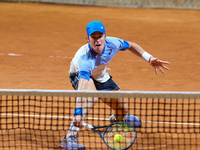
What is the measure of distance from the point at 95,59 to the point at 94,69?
0.32m

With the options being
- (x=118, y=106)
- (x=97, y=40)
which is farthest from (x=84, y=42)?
(x=97, y=40)

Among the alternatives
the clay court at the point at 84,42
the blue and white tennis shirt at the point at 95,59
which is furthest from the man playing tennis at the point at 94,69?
the clay court at the point at 84,42

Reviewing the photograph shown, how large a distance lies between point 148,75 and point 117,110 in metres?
3.35

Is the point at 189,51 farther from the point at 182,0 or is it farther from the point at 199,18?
the point at 182,0

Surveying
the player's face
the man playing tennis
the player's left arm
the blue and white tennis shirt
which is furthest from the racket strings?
the player's face

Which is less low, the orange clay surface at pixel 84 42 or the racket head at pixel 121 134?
the orange clay surface at pixel 84 42

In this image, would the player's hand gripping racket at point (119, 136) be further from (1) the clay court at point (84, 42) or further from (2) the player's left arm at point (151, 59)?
(1) the clay court at point (84, 42)

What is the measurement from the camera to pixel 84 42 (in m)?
12.5

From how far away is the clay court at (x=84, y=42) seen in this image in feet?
28.3

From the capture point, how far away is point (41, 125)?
6.03m

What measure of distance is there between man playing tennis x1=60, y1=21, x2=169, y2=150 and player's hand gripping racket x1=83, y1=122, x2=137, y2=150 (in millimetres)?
418

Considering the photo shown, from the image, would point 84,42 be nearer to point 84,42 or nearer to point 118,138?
point 84,42

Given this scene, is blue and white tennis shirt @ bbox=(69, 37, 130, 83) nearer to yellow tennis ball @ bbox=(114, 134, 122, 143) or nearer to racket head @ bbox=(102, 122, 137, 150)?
racket head @ bbox=(102, 122, 137, 150)

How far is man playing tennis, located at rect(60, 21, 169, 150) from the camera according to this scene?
4.96 metres
